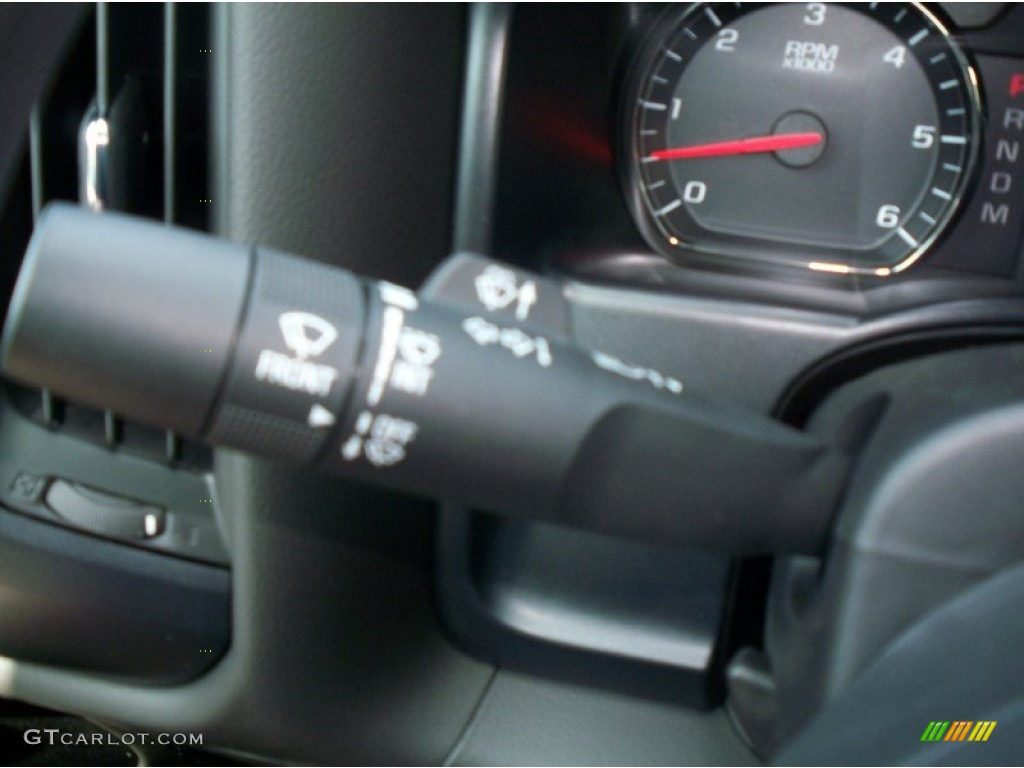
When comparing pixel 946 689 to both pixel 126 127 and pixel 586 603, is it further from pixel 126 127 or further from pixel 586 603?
pixel 126 127

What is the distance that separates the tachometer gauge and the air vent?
347 mm

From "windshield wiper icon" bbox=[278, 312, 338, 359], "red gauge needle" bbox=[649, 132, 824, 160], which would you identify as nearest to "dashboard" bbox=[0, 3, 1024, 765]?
"red gauge needle" bbox=[649, 132, 824, 160]

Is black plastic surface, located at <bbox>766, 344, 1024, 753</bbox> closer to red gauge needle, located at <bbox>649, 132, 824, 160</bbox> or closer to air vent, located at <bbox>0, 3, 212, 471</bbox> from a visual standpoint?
red gauge needle, located at <bbox>649, 132, 824, 160</bbox>

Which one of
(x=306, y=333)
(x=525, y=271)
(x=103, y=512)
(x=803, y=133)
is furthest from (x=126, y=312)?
(x=803, y=133)

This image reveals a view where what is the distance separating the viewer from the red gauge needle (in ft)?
3.28

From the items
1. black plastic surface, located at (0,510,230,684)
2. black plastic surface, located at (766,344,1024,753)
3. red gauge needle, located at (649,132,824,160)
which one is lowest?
black plastic surface, located at (0,510,230,684)

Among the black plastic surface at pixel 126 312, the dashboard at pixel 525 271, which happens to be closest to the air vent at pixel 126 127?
the dashboard at pixel 525 271

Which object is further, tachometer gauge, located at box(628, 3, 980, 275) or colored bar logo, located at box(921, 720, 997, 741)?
tachometer gauge, located at box(628, 3, 980, 275)

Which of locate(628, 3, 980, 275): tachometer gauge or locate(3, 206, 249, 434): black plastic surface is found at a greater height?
locate(628, 3, 980, 275): tachometer gauge

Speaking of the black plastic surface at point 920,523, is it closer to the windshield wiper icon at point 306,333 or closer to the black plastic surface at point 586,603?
the black plastic surface at point 586,603

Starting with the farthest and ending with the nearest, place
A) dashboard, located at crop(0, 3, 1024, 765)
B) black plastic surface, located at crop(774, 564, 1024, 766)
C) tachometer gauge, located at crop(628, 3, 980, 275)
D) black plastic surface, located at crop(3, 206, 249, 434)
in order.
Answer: tachometer gauge, located at crop(628, 3, 980, 275) → dashboard, located at crop(0, 3, 1024, 765) → black plastic surface, located at crop(774, 564, 1024, 766) → black plastic surface, located at crop(3, 206, 249, 434)

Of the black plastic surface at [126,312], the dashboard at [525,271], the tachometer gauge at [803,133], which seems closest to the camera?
the black plastic surface at [126,312]

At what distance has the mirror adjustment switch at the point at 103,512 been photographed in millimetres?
1020

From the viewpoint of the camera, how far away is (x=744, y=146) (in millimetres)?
1005
